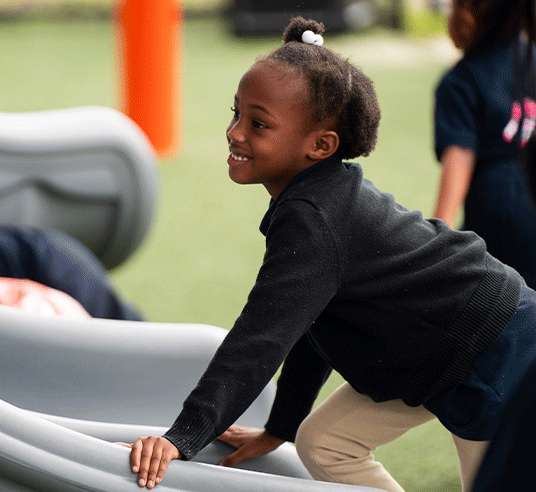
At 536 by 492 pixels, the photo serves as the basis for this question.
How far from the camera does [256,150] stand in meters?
0.91

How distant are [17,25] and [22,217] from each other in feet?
11.6

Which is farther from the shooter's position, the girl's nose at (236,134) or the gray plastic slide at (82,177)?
the gray plastic slide at (82,177)

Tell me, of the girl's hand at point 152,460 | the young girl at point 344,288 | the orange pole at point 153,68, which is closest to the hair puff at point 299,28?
the young girl at point 344,288

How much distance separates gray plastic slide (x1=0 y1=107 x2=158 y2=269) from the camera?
185 cm

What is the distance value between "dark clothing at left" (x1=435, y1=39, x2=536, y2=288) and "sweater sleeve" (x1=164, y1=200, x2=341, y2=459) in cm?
68

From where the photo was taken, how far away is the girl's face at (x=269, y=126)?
0.89 m

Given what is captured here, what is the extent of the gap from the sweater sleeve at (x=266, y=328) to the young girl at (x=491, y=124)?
628 mm

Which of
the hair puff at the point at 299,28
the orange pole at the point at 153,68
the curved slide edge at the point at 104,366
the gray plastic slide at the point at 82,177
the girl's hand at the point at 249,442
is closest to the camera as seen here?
the hair puff at the point at 299,28

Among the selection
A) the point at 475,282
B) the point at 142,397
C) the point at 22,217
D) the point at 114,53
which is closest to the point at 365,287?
the point at 475,282

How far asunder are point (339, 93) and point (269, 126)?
8 cm

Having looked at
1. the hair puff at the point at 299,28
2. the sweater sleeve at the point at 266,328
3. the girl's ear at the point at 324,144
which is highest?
the hair puff at the point at 299,28

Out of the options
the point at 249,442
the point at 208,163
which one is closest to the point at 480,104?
the point at 249,442

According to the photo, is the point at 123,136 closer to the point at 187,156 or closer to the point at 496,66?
the point at 496,66

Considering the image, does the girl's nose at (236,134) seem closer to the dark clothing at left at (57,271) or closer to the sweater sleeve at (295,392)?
the sweater sleeve at (295,392)
